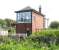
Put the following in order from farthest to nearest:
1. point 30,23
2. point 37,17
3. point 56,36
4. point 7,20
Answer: point 7,20 → point 37,17 → point 30,23 → point 56,36

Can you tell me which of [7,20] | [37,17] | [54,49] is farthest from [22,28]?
[7,20]

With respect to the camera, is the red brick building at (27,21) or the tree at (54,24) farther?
the tree at (54,24)

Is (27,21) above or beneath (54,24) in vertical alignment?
above

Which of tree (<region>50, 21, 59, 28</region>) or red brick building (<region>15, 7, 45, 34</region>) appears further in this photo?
tree (<region>50, 21, 59, 28</region>)

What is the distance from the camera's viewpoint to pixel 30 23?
36.0 meters

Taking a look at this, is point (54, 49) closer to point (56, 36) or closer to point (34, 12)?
point (56, 36)

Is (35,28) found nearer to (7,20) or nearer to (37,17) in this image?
(37,17)

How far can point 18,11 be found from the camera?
37.5m

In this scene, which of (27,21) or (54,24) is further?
(54,24)

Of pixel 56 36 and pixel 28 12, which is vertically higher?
pixel 28 12

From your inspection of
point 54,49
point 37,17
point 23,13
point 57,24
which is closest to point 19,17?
point 23,13

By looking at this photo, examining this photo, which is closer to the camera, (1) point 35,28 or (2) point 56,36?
(2) point 56,36

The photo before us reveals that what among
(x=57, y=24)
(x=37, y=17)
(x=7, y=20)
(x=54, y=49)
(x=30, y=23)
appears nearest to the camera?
(x=54, y=49)

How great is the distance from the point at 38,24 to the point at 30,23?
10.6 feet
